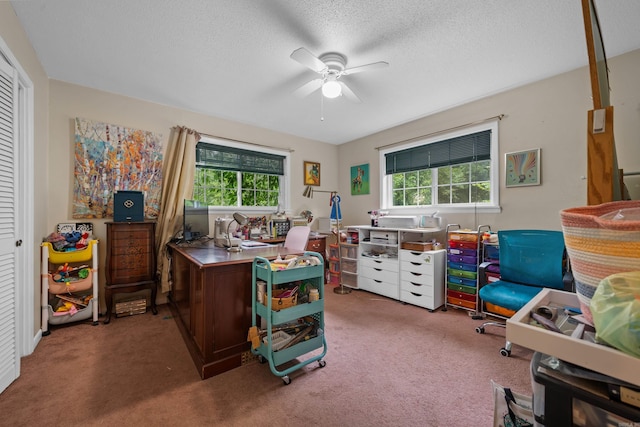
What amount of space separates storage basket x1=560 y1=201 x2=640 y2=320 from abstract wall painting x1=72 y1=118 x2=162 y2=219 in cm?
367

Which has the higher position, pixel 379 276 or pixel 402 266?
pixel 402 266

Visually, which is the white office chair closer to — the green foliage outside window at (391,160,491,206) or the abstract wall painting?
the abstract wall painting

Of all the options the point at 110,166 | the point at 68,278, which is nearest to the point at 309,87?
the point at 110,166

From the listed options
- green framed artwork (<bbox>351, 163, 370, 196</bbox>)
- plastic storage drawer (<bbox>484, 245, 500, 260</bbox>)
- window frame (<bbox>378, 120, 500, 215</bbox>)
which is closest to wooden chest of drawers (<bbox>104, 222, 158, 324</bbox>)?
green framed artwork (<bbox>351, 163, 370, 196</bbox>)

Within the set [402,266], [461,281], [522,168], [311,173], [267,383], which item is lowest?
[267,383]

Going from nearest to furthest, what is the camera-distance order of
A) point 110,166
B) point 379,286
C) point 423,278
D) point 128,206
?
1. point 128,206
2. point 110,166
3. point 423,278
4. point 379,286

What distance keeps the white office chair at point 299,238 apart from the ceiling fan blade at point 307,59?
5.14ft

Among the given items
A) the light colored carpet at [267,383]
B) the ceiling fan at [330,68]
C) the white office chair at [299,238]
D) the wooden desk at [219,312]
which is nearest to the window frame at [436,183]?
the light colored carpet at [267,383]

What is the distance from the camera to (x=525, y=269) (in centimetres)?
234

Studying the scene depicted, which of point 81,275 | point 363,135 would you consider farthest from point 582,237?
point 363,135

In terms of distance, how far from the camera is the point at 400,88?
2818 mm

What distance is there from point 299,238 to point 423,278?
1.55 metres

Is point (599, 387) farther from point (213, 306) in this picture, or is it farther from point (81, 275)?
point (81, 275)

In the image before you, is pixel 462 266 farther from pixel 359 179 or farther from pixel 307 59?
pixel 307 59
